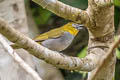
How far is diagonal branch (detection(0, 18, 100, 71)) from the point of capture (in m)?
1.30

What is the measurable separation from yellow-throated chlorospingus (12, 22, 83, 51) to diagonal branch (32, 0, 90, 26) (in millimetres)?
712

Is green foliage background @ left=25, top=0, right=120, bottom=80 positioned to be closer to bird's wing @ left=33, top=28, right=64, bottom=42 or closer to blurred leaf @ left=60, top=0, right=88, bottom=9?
blurred leaf @ left=60, top=0, right=88, bottom=9

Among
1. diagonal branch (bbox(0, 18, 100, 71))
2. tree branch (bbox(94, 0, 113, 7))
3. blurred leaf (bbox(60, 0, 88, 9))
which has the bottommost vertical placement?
→ blurred leaf (bbox(60, 0, 88, 9))

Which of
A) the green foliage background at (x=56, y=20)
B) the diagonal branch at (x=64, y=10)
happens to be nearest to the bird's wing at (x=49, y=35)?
the diagonal branch at (x=64, y=10)

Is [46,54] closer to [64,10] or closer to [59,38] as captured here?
[64,10]

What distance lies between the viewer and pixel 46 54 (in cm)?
152

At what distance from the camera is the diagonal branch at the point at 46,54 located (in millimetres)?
1302

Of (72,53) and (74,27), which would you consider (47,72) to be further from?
(74,27)

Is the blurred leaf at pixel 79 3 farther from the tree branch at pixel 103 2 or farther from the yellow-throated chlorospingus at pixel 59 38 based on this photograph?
the tree branch at pixel 103 2

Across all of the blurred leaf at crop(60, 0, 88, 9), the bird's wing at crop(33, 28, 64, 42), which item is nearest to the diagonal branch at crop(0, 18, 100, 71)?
the bird's wing at crop(33, 28, 64, 42)

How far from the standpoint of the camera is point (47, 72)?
4.07 metres

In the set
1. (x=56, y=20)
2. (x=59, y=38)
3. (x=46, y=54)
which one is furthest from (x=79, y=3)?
(x=46, y=54)

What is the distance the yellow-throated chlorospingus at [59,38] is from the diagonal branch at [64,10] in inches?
28.0

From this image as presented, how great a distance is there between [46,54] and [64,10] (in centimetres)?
41
